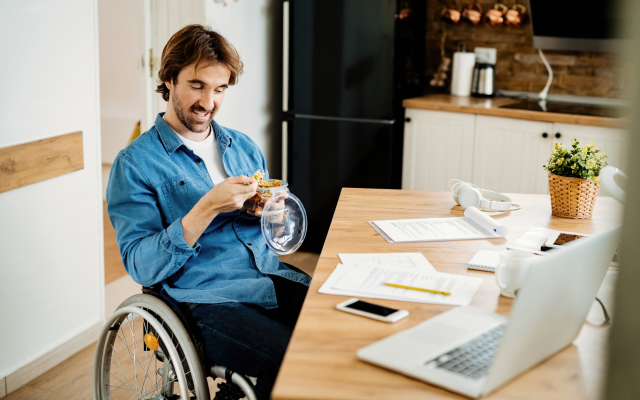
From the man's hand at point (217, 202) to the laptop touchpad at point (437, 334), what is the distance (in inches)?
22.4

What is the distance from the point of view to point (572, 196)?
5.58 ft

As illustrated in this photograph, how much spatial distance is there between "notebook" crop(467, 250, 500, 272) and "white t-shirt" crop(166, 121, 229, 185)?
73 centimetres

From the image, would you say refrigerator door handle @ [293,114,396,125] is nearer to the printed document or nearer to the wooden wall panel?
the wooden wall panel

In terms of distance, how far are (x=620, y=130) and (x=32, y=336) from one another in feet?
7.57

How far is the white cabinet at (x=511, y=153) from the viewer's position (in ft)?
10.6

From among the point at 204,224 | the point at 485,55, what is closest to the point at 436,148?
the point at 485,55

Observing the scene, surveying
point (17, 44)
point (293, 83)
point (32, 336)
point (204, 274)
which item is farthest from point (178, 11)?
point (204, 274)

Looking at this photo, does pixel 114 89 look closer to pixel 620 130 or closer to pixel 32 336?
pixel 32 336

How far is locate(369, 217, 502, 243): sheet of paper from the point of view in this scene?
1539 millimetres

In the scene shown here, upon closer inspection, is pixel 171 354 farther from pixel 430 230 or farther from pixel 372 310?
pixel 430 230

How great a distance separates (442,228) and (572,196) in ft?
1.32

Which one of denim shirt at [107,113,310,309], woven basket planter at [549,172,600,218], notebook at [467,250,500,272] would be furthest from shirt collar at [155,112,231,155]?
woven basket planter at [549,172,600,218]

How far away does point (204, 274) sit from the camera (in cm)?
154

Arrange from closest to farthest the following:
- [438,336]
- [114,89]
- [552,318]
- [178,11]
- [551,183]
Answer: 1. [552,318]
2. [438,336]
3. [551,183]
4. [178,11]
5. [114,89]
